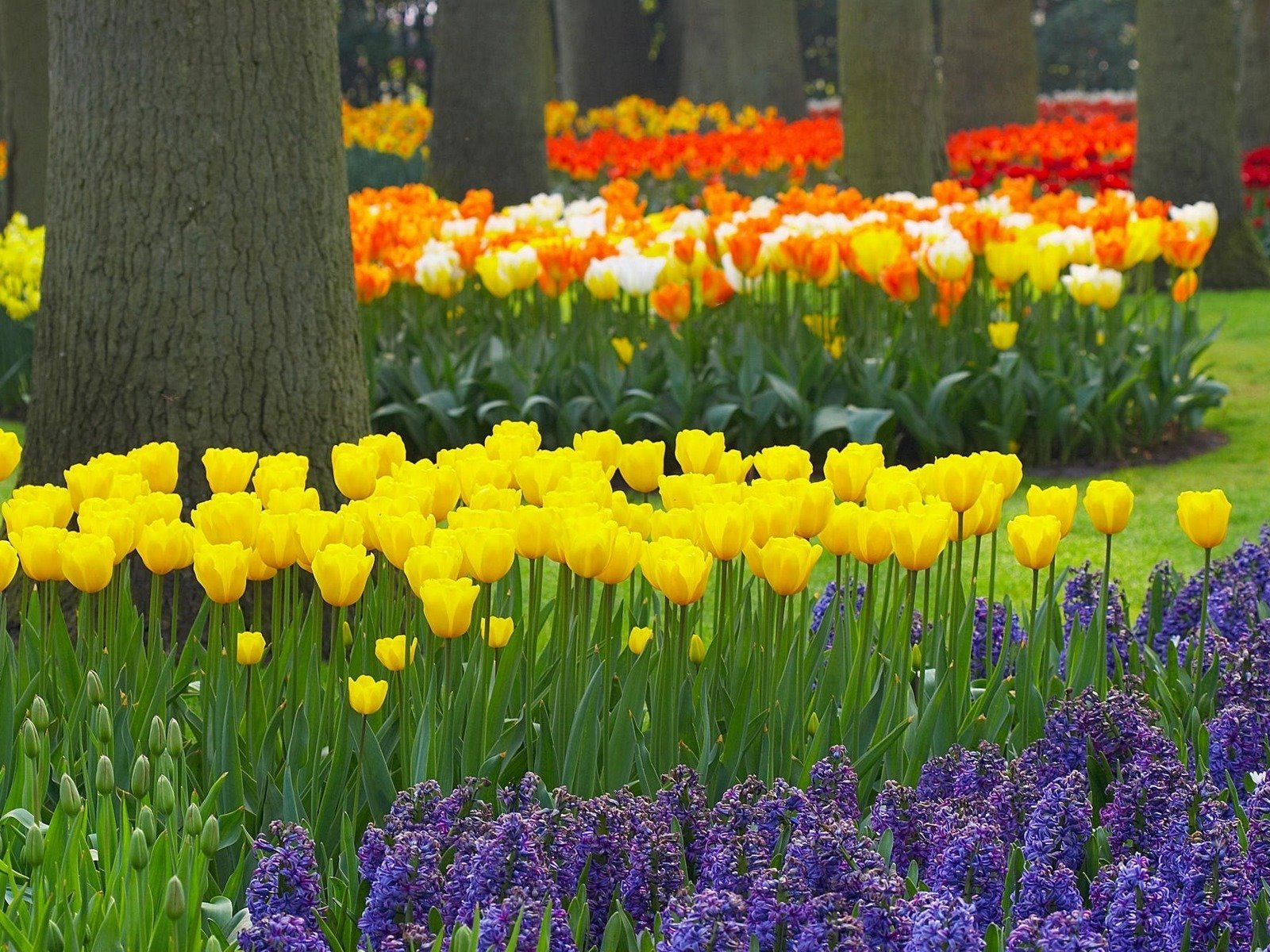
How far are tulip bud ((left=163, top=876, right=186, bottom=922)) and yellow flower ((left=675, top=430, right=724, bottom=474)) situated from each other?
57.6 inches

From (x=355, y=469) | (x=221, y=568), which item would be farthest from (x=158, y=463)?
(x=221, y=568)

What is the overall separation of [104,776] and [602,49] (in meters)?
21.0

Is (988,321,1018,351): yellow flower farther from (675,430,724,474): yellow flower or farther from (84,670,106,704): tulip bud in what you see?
(84,670,106,704): tulip bud

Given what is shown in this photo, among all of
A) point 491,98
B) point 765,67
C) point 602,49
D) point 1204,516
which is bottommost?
point 1204,516

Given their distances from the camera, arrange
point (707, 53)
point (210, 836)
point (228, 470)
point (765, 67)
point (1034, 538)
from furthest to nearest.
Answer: point (707, 53) → point (765, 67) → point (228, 470) → point (1034, 538) → point (210, 836)

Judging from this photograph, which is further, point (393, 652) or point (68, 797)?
point (393, 652)

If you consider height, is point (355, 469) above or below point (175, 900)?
above

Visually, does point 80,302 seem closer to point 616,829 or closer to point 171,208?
point 171,208

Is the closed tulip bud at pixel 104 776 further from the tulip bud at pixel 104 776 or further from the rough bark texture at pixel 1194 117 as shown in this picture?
the rough bark texture at pixel 1194 117

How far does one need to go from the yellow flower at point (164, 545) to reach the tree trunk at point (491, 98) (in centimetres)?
879

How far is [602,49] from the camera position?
22344 millimetres

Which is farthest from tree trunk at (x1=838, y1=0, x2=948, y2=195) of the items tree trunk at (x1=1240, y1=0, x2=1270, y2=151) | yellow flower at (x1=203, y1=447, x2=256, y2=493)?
yellow flower at (x1=203, y1=447, x2=256, y2=493)

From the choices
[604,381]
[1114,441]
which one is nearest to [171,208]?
[604,381]

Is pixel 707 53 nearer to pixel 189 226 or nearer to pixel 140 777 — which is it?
pixel 189 226
